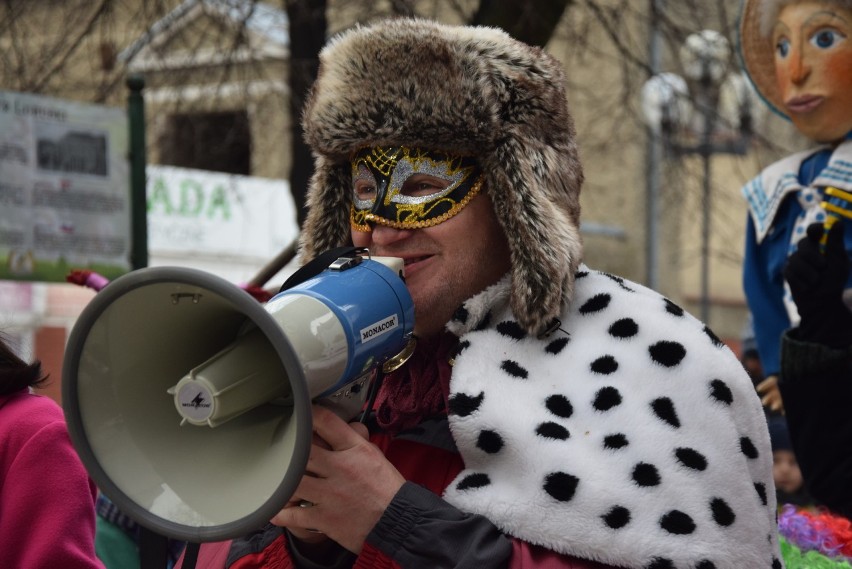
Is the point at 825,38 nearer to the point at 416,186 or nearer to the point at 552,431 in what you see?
the point at 416,186

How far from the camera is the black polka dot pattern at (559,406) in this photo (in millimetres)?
2098

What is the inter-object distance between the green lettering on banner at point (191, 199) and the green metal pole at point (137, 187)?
17.2 ft

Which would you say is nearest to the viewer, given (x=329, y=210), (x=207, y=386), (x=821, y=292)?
(x=207, y=386)

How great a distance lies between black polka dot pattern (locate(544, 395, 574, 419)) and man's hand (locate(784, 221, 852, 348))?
124cm

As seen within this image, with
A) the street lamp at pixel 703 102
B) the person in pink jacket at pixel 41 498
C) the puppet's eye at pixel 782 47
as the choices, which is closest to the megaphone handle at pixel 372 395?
the person in pink jacket at pixel 41 498

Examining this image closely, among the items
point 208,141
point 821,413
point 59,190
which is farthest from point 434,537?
point 208,141

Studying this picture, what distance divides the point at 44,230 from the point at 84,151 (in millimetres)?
401

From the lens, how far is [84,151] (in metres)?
5.18

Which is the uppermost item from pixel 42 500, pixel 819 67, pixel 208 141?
pixel 819 67

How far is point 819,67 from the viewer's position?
3.76 meters

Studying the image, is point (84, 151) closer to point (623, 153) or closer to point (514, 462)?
point (514, 462)

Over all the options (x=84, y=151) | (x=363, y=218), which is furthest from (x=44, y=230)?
(x=363, y=218)

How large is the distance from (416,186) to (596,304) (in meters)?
0.42

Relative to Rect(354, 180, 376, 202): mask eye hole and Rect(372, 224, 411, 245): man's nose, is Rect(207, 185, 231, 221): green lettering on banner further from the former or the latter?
Rect(372, 224, 411, 245): man's nose
